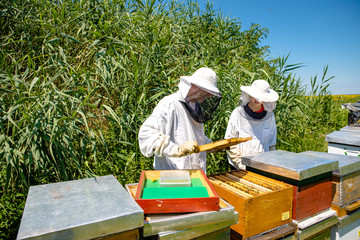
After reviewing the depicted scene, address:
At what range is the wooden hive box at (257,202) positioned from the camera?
135 centimetres

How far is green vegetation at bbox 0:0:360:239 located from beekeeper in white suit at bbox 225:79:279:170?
18.2 inches

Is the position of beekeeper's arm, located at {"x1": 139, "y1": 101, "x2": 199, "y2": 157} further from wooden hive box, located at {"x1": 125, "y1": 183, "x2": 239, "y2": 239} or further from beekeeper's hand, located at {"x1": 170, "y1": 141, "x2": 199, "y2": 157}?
wooden hive box, located at {"x1": 125, "y1": 183, "x2": 239, "y2": 239}

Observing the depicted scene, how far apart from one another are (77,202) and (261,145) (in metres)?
2.03

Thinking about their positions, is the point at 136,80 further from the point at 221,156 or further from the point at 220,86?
the point at 221,156

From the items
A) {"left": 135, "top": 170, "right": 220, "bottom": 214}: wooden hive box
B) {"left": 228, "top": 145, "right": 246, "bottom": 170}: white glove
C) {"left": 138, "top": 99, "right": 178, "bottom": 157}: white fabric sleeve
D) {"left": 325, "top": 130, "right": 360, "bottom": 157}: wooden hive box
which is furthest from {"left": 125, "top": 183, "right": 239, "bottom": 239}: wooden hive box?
{"left": 325, "top": 130, "right": 360, "bottom": 157}: wooden hive box

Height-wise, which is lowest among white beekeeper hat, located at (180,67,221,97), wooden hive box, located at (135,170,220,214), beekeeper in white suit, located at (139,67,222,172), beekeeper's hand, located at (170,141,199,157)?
wooden hive box, located at (135,170,220,214)

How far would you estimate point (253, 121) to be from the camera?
8.43 feet

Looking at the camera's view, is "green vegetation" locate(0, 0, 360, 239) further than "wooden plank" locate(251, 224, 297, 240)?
Yes

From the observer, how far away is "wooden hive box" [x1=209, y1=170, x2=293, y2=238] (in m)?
1.35

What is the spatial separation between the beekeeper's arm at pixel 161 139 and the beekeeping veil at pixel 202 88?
0.49 feet

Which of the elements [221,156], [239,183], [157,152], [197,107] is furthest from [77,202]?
[221,156]

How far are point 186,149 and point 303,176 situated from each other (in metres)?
0.73

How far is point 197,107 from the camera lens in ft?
6.40

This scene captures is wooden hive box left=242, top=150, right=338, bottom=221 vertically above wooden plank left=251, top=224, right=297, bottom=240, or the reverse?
wooden hive box left=242, top=150, right=338, bottom=221
